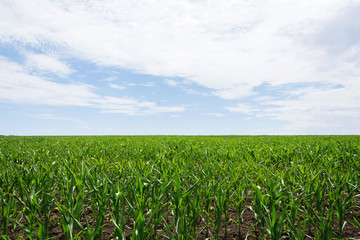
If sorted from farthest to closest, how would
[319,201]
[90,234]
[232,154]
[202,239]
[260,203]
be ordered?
[232,154], [319,201], [202,239], [260,203], [90,234]

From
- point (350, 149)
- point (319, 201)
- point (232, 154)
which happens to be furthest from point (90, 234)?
point (350, 149)

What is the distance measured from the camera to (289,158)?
730 centimetres

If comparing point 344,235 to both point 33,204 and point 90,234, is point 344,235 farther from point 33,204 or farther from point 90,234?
point 33,204

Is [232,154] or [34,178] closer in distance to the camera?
[34,178]

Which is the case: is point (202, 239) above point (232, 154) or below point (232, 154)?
below

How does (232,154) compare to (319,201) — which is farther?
(232,154)

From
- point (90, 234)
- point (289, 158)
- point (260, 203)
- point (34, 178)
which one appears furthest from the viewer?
point (289, 158)

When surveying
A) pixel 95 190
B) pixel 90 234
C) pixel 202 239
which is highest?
pixel 95 190

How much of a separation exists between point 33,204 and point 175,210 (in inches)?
58.8

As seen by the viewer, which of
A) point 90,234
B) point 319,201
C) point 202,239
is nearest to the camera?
point 90,234

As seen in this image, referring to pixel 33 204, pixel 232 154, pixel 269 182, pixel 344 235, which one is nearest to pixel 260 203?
pixel 269 182

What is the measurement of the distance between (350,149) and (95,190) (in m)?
7.93

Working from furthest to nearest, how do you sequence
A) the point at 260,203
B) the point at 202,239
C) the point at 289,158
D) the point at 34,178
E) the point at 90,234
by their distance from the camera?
the point at 289,158, the point at 34,178, the point at 202,239, the point at 260,203, the point at 90,234

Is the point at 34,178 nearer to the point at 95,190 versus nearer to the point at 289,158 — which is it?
the point at 95,190
